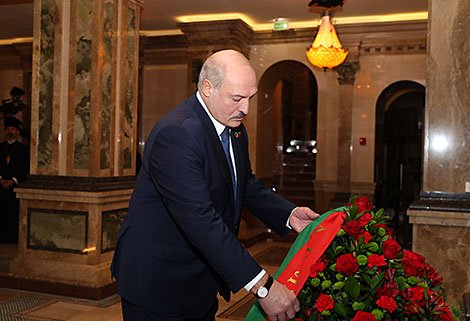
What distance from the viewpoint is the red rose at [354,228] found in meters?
1.63

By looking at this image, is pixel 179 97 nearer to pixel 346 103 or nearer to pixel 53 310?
pixel 346 103

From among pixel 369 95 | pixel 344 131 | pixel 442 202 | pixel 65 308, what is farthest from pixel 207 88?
pixel 369 95

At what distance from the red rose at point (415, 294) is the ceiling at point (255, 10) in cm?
700

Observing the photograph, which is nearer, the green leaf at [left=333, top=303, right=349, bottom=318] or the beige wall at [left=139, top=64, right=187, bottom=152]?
the green leaf at [left=333, top=303, right=349, bottom=318]

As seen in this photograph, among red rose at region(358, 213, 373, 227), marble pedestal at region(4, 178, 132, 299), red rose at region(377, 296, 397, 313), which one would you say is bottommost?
marble pedestal at region(4, 178, 132, 299)

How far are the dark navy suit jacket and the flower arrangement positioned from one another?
0.23 m

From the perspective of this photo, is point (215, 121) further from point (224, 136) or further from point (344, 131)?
point (344, 131)

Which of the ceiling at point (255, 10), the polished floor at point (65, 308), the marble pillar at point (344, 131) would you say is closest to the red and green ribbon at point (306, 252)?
the polished floor at point (65, 308)

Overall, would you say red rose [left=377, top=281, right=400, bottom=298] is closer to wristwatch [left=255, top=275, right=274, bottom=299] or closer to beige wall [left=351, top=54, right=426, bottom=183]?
wristwatch [left=255, top=275, right=274, bottom=299]

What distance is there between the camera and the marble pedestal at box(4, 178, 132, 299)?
522 centimetres

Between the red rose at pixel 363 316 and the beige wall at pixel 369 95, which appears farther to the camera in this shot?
the beige wall at pixel 369 95

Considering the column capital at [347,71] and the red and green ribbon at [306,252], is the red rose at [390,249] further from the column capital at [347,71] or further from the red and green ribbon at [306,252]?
the column capital at [347,71]

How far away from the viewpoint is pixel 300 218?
2.13 m

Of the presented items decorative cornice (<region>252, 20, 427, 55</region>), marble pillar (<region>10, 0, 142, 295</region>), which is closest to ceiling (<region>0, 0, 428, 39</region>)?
decorative cornice (<region>252, 20, 427, 55</region>)
